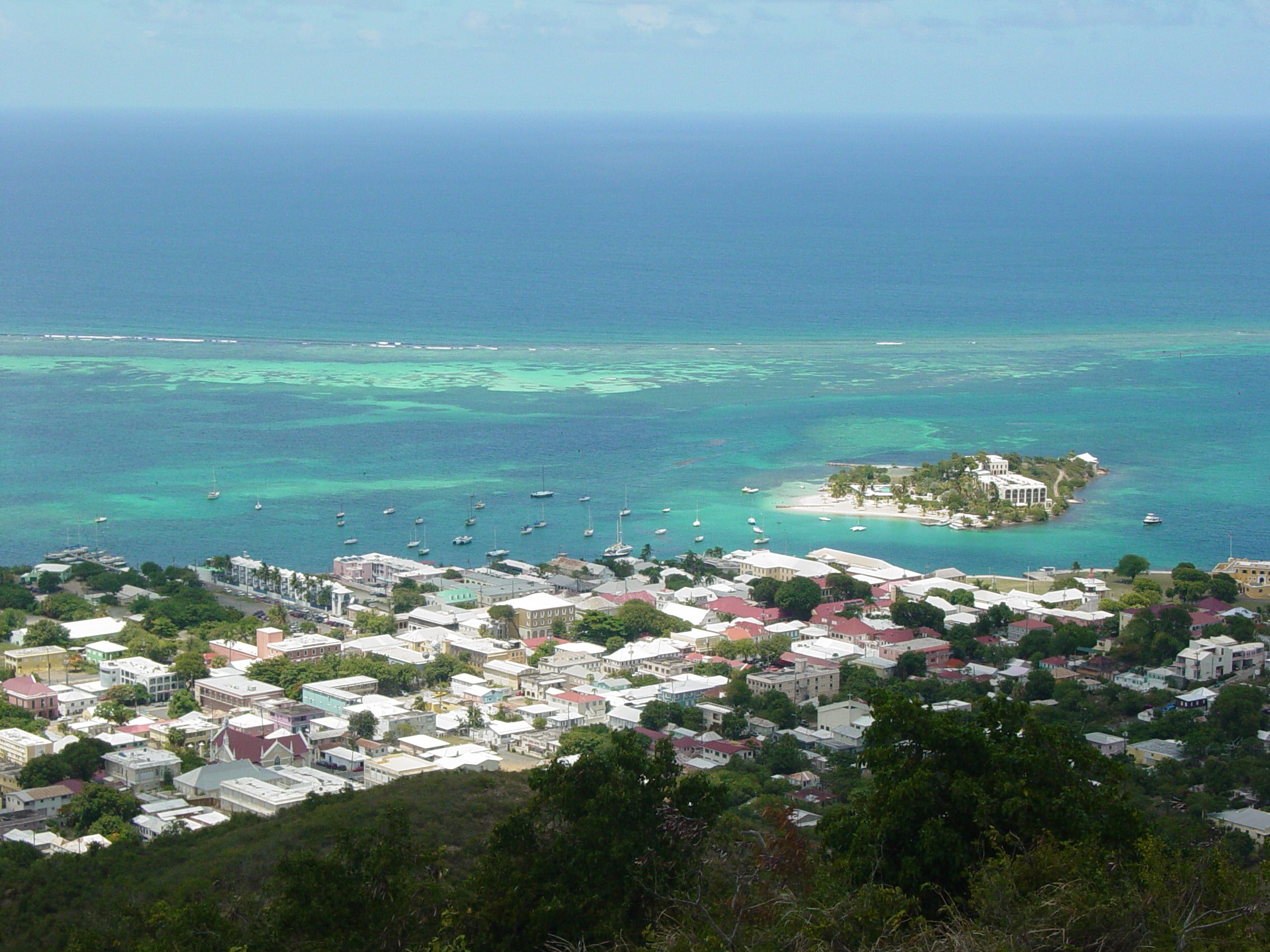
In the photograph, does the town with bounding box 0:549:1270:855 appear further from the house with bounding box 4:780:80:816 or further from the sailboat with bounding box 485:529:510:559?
the sailboat with bounding box 485:529:510:559

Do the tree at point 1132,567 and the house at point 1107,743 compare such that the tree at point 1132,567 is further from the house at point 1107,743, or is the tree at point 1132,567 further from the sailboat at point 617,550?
the house at point 1107,743

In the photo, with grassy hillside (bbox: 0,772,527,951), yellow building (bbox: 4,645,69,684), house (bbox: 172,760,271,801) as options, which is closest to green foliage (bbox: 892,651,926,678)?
grassy hillside (bbox: 0,772,527,951)

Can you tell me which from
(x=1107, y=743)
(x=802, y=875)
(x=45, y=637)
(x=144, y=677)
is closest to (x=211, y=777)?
(x=144, y=677)

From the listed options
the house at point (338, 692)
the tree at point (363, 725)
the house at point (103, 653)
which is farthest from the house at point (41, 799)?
the house at point (103, 653)

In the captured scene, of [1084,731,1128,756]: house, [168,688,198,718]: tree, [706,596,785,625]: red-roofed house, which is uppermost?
[1084,731,1128,756]: house

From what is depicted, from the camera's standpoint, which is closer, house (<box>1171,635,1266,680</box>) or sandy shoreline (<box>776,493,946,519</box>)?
house (<box>1171,635,1266,680</box>)

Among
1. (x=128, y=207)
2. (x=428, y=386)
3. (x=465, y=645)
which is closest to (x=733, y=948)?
(x=465, y=645)
